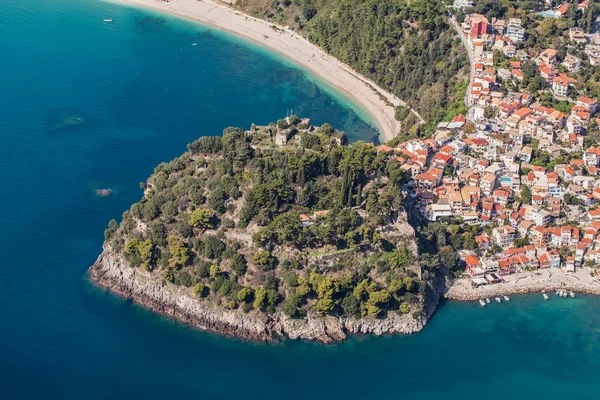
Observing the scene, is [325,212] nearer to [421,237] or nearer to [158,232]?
[421,237]

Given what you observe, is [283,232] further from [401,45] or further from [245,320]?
[401,45]

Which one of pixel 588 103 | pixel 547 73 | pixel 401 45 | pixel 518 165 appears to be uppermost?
pixel 547 73

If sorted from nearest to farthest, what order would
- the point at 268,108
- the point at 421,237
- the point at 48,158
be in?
the point at 421,237, the point at 48,158, the point at 268,108

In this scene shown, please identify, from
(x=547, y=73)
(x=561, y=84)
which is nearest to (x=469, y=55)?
(x=547, y=73)

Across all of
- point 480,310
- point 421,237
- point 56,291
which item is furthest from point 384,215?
point 56,291

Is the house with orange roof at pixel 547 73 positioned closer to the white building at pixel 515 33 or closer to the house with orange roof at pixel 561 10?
the white building at pixel 515 33

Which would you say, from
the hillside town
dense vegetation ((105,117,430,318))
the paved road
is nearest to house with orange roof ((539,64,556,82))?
the hillside town

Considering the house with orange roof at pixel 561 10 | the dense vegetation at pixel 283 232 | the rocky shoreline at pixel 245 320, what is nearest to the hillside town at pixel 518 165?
the dense vegetation at pixel 283 232

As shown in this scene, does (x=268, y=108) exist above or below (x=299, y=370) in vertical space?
above
